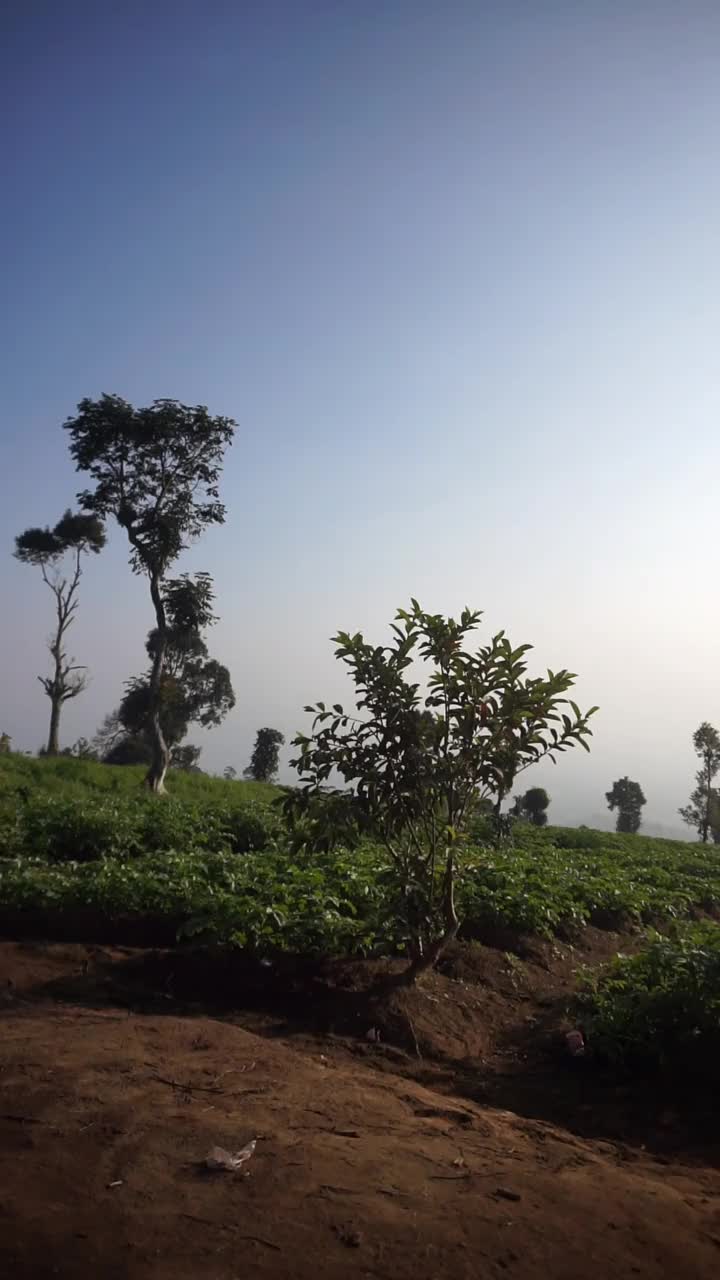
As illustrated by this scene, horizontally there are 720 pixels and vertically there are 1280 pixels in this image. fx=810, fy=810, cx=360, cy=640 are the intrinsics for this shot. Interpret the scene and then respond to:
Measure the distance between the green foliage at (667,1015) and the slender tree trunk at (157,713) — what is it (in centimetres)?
1676

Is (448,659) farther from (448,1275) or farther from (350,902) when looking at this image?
(448,1275)

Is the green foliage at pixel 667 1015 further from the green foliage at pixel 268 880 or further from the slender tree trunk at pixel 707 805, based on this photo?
the slender tree trunk at pixel 707 805

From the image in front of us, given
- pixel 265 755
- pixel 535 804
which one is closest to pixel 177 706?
pixel 265 755

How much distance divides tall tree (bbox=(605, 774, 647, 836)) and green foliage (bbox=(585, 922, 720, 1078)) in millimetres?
52995

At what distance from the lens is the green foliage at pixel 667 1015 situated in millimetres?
5051

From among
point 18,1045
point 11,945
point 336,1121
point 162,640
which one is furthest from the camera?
point 162,640

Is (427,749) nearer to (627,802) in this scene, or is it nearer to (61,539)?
(61,539)

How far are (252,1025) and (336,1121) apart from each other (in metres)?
2.03

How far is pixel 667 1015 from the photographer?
5219 mm

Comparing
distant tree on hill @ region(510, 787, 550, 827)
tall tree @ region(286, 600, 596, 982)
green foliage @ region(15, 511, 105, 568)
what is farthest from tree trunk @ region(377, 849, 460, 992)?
distant tree on hill @ region(510, 787, 550, 827)

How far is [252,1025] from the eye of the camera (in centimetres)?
608

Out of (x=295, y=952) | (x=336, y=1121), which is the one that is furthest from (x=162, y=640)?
(x=336, y=1121)

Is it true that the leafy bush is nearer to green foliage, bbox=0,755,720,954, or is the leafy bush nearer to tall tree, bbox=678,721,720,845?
green foliage, bbox=0,755,720,954

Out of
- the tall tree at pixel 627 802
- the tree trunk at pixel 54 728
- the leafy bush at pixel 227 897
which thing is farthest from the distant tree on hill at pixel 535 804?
the leafy bush at pixel 227 897
